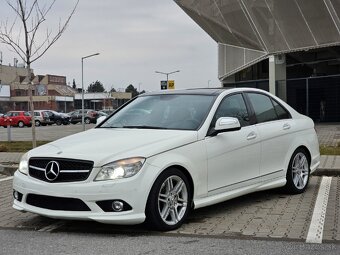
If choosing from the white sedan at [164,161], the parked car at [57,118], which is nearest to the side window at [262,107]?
the white sedan at [164,161]

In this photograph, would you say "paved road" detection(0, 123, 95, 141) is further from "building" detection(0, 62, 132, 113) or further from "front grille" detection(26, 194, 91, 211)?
"building" detection(0, 62, 132, 113)

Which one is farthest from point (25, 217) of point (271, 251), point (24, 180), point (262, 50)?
point (262, 50)

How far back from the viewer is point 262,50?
31.8m

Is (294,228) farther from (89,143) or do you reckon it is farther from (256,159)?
(89,143)

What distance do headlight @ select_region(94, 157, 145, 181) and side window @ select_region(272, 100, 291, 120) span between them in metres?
3.02

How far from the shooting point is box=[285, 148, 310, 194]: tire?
296 inches

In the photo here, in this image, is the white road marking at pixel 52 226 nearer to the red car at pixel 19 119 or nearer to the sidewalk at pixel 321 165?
the sidewalk at pixel 321 165

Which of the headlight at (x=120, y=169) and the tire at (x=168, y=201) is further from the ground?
the headlight at (x=120, y=169)

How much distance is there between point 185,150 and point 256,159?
1370 mm

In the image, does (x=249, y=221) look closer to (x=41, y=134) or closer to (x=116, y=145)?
(x=116, y=145)

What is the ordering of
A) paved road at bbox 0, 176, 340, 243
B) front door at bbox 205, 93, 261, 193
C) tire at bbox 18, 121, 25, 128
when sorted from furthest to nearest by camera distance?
tire at bbox 18, 121, 25, 128
front door at bbox 205, 93, 261, 193
paved road at bbox 0, 176, 340, 243

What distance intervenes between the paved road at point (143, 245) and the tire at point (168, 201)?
8.2 inches

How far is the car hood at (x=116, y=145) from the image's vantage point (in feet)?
17.7

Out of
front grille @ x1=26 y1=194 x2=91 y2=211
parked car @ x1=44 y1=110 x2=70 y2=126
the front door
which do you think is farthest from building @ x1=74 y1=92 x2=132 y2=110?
front grille @ x1=26 y1=194 x2=91 y2=211
